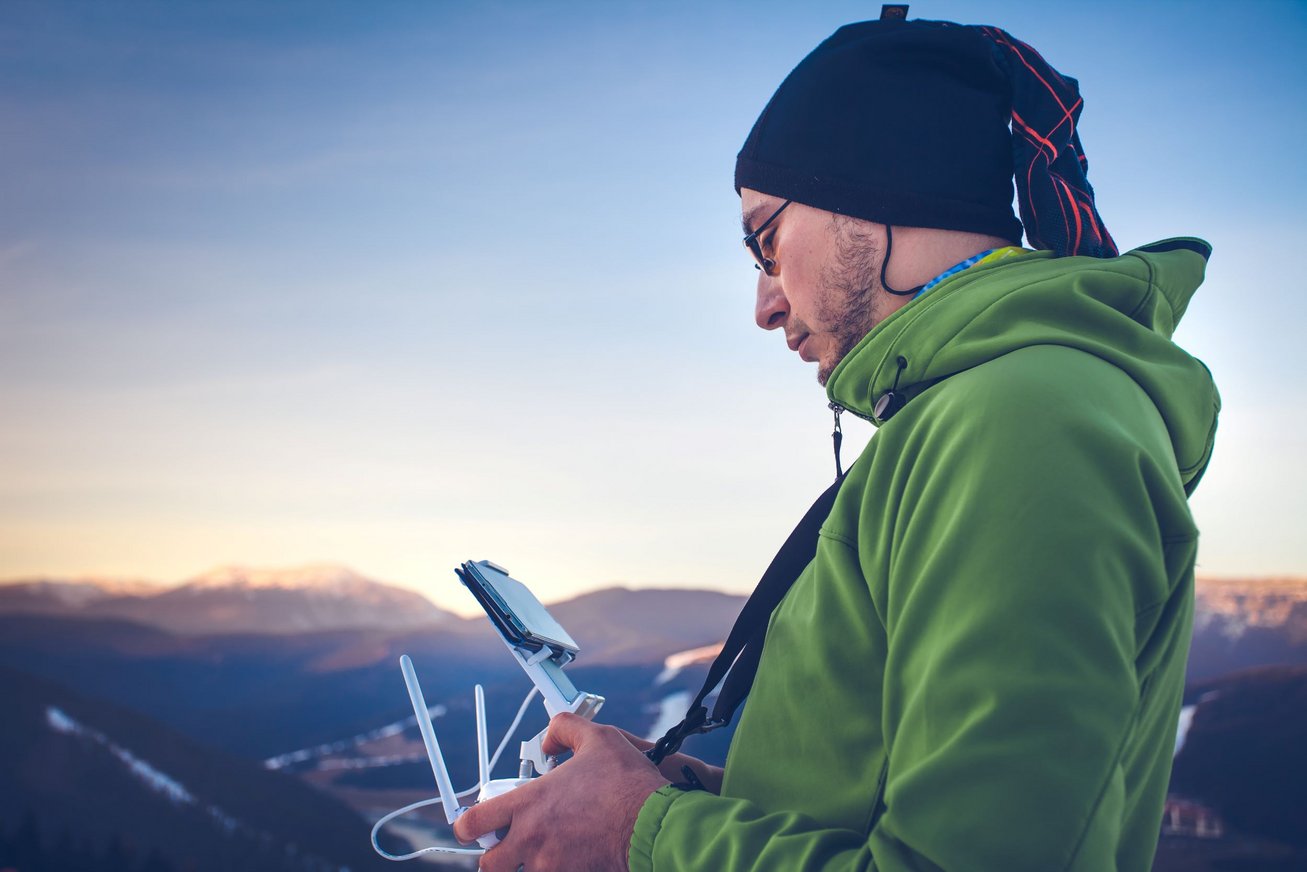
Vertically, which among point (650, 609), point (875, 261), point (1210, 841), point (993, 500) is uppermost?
point (875, 261)

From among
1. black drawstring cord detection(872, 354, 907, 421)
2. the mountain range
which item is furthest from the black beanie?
the mountain range

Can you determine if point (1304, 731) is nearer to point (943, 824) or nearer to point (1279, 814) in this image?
point (1279, 814)

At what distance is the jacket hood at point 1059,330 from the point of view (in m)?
0.87

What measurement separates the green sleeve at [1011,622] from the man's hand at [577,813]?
11cm

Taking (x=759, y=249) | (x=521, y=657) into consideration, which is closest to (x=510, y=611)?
(x=521, y=657)

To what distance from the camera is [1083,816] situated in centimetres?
Result: 66

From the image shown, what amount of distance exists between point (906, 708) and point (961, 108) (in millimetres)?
822

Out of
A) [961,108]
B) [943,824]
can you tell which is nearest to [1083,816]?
[943,824]

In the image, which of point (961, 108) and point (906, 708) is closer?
point (906, 708)

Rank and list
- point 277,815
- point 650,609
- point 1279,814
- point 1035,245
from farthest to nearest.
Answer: point 650,609, point 277,815, point 1279,814, point 1035,245

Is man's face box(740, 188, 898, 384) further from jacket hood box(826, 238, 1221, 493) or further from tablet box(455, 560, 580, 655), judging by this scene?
tablet box(455, 560, 580, 655)

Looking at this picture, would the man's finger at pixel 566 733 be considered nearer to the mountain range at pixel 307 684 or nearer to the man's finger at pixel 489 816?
the man's finger at pixel 489 816

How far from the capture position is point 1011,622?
69 centimetres

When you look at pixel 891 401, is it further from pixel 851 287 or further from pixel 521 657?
pixel 521 657
